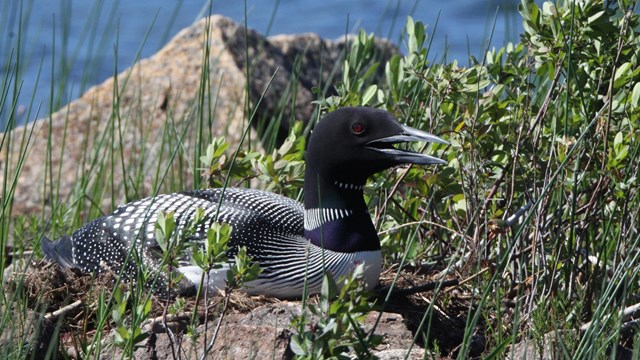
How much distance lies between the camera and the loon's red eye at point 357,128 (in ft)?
12.7

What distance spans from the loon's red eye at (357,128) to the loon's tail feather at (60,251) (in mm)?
1113

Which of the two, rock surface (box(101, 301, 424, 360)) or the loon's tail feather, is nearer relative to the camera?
rock surface (box(101, 301, 424, 360))

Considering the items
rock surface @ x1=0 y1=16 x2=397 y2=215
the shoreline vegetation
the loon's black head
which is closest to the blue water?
rock surface @ x1=0 y1=16 x2=397 y2=215

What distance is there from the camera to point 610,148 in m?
3.71

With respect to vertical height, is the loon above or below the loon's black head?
below

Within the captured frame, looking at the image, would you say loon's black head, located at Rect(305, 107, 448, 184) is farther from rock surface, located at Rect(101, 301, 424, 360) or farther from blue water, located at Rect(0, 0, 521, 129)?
blue water, located at Rect(0, 0, 521, 129)

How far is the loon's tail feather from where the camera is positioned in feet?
13.8

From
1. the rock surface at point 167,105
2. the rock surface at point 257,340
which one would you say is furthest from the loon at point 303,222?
the rock surface at point 167,105

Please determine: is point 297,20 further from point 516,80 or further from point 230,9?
point 516,80

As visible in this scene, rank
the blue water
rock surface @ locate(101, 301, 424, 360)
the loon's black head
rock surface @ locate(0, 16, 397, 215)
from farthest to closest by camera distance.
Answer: the blue water, rock surface @ locate(0, 16, 397, 215), the loon's black head, rock surface @ locate(101, 301, 424, 360)

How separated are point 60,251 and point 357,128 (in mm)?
1212

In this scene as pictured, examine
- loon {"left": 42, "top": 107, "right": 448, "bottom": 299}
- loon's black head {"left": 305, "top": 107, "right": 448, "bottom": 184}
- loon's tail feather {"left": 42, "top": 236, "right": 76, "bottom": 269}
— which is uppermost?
loon's black head {"left": 305, "top": 107, "right": 448, "bottom": 184}

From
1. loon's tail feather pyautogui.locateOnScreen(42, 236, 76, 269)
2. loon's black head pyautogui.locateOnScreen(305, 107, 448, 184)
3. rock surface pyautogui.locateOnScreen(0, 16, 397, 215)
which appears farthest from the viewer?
rock surface pyautogui.locateOnScreen(0, 16, 397, 215)

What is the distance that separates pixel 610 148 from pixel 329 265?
97cm
